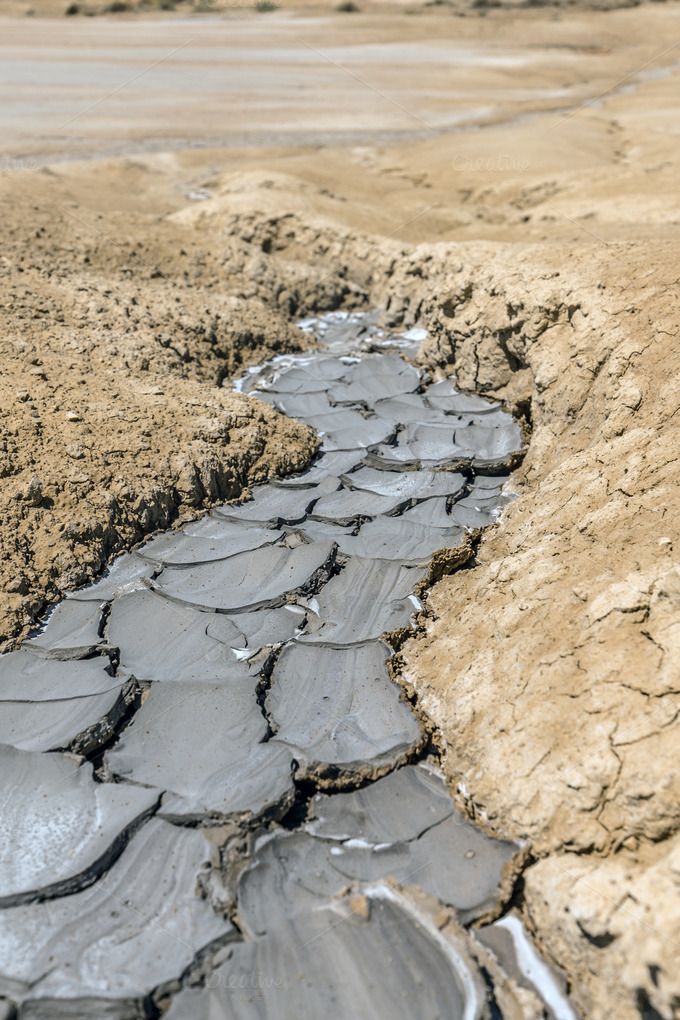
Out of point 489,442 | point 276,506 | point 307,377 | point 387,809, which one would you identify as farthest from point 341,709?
point 307,377

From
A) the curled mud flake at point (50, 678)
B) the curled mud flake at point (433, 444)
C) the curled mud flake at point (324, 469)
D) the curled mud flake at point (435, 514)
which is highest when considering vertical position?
the curled mud flake at point (433, 444)

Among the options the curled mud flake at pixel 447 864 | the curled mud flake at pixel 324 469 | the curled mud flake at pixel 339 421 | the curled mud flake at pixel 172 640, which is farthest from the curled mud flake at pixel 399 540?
the curled mud flake at pixel 447 864

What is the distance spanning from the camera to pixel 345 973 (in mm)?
1752

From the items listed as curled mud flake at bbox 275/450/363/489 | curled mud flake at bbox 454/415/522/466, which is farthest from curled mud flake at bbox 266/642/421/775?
curled mud flake at bbox 454/415/522/466

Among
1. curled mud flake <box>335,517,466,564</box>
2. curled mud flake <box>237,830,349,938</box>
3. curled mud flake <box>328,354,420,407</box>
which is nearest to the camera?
curled mud flake <box>237,830,349,938</box>

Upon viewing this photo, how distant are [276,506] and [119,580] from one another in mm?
751

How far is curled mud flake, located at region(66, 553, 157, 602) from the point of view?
9.53 ft

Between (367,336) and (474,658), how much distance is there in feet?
10.8

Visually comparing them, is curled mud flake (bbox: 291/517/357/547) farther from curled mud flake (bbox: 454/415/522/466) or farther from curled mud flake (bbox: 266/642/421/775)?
curled mud flake (bbox: 454/415/522/466)

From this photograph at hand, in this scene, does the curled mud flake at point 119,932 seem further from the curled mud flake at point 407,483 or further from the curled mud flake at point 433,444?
the curled mud flake at point 433,444

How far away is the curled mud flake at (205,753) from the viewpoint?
210cm

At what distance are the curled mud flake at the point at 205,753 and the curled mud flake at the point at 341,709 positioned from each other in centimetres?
7

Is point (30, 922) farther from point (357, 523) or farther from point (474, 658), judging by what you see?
point (357, 523)

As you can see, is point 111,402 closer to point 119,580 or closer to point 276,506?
point 276,506
